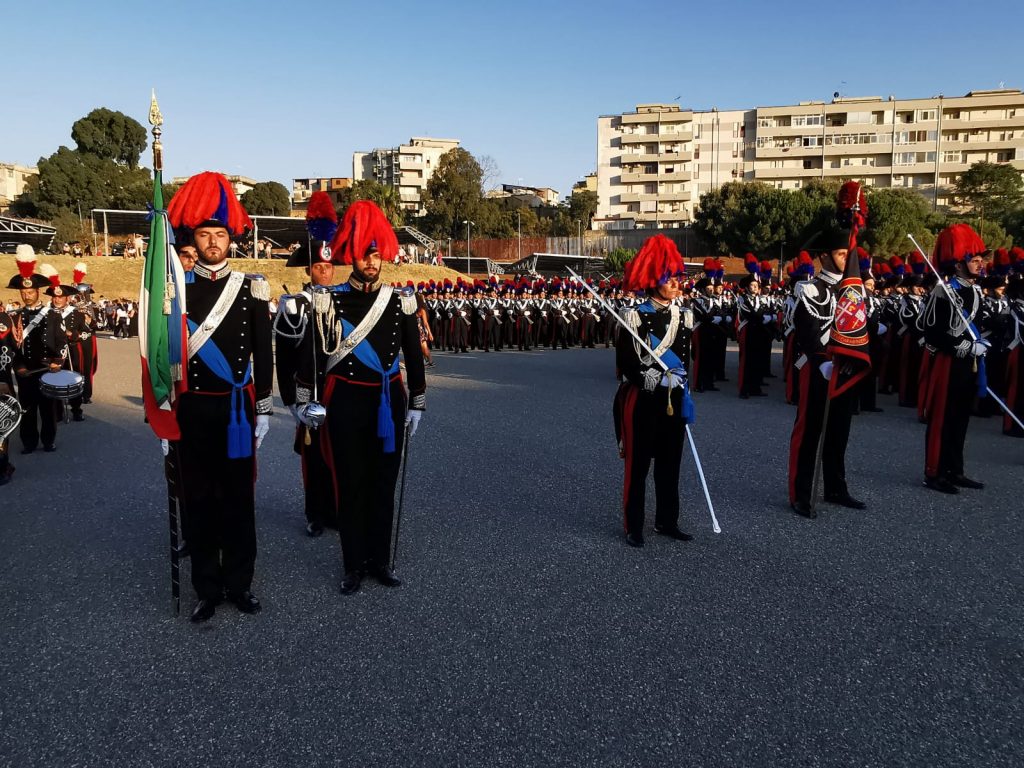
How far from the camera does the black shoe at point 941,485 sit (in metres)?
6.19

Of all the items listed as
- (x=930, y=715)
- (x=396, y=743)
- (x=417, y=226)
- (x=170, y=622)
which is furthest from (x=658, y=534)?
(x=417, y=226)

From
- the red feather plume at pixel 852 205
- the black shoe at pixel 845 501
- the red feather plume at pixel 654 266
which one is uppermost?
the red feather plume at pixel 852 205

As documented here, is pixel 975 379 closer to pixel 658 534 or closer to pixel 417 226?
pixel 658 534

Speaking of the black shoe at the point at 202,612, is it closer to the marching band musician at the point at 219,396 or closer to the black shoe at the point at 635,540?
the marching band musician at the point at 219,396

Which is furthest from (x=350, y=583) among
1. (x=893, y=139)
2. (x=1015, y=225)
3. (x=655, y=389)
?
(x=893, y=139)

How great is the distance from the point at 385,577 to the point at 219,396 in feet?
4.63

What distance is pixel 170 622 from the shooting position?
154 inches

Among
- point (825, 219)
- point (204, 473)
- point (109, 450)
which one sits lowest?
point (109, 450)

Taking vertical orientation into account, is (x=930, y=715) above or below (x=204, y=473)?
below

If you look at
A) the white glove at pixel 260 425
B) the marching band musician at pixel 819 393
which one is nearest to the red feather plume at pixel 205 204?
the white glove at pixel 260 425

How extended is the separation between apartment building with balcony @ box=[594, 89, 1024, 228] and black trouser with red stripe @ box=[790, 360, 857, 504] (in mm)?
77650

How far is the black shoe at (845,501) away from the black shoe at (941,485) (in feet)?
2.87

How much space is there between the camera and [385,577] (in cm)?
438

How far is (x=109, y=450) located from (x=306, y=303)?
14.5ft
